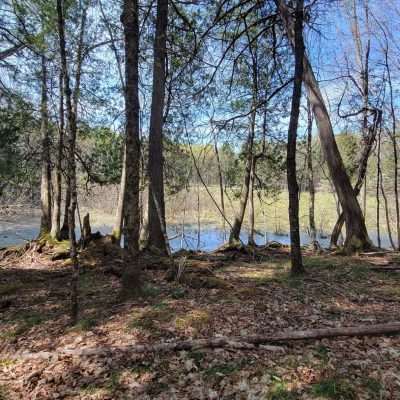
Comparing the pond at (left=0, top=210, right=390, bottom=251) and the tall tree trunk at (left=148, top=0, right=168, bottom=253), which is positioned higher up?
the tall tree trunk at (left=148, top=0, right=168, bottom=253)

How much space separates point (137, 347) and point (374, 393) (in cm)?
211

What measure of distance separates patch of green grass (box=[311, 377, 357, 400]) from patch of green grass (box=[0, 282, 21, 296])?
5.04 meters

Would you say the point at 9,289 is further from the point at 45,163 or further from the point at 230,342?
the point at 45,163

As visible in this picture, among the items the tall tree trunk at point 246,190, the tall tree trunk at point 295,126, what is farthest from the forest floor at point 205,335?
the tall tree trunk at point 246,190

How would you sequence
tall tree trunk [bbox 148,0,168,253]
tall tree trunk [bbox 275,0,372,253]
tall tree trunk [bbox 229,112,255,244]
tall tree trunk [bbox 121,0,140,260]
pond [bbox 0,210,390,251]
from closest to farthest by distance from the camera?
1. tall tree trunk [bbox 121,0,140,260]
2. tall tree trunk [bbox 275,0,372,253]
3. tall tree trunk [bbox 148,0,168,253]
4. tall tree trunk [bbox 229,112,255,244]
5. pond [bbox 0,210,390,251]

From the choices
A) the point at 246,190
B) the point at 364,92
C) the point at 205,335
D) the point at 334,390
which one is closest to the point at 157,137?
the point at 246,190

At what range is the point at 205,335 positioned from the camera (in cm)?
346

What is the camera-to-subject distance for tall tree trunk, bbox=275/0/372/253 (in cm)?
721

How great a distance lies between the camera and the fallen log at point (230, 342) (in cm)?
320

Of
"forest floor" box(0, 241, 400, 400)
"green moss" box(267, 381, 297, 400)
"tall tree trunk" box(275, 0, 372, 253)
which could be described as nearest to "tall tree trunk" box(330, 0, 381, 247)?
"tall tree trunk" box(275, 0, 372, 253)

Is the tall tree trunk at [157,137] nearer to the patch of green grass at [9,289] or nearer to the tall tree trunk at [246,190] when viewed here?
the patch of green grass at [9,289]

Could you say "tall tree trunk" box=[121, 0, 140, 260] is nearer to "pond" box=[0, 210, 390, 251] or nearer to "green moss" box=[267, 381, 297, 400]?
"green moss" box=[267, 381, 297, 400]

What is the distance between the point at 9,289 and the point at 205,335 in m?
3.91

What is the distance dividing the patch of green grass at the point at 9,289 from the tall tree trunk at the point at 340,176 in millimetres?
6804
